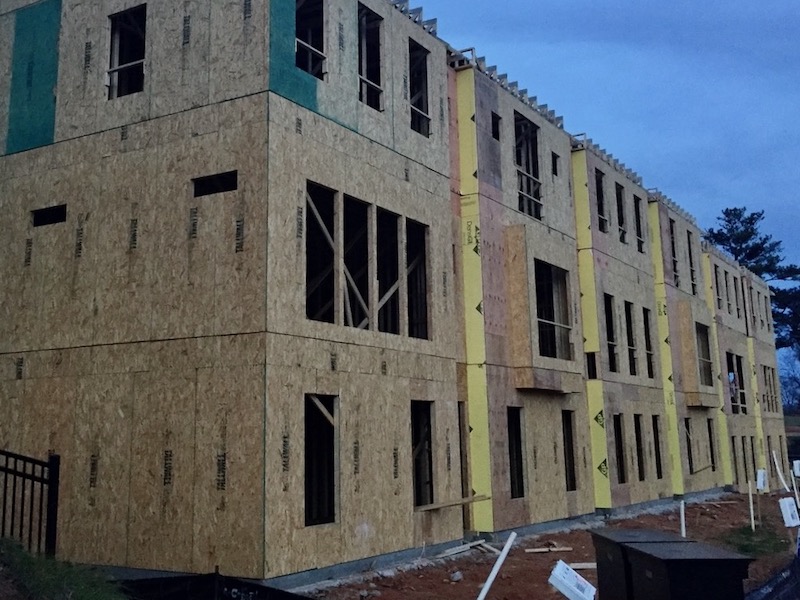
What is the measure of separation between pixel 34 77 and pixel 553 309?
42.9 feet

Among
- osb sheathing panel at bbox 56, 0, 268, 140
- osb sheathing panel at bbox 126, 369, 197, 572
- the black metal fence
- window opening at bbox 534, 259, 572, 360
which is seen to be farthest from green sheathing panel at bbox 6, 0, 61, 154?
window opening at bbox 534, 259, 572, 360

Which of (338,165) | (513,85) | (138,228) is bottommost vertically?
(138,228)

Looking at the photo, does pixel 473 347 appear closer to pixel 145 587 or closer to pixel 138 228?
pixel 138 228

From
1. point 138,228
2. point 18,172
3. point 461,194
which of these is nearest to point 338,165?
point 138,228

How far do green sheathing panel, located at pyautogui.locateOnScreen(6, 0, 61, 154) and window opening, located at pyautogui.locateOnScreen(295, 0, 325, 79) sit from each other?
170 inches

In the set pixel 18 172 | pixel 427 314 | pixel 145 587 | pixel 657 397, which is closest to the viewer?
pixel 145 587

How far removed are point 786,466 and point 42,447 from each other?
39334 millimetres

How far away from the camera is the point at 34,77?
14.0 metres

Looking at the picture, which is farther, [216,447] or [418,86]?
[418,86]

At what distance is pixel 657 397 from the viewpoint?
82.4 feet

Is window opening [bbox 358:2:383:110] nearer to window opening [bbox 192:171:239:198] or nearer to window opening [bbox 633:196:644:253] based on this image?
window opening [bbox 192:171:239:198]

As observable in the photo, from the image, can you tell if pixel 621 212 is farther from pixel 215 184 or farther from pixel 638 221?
pixel 215 184

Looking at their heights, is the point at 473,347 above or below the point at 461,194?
below

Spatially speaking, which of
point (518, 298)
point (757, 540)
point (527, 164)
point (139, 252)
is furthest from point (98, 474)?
point (757, 540)
